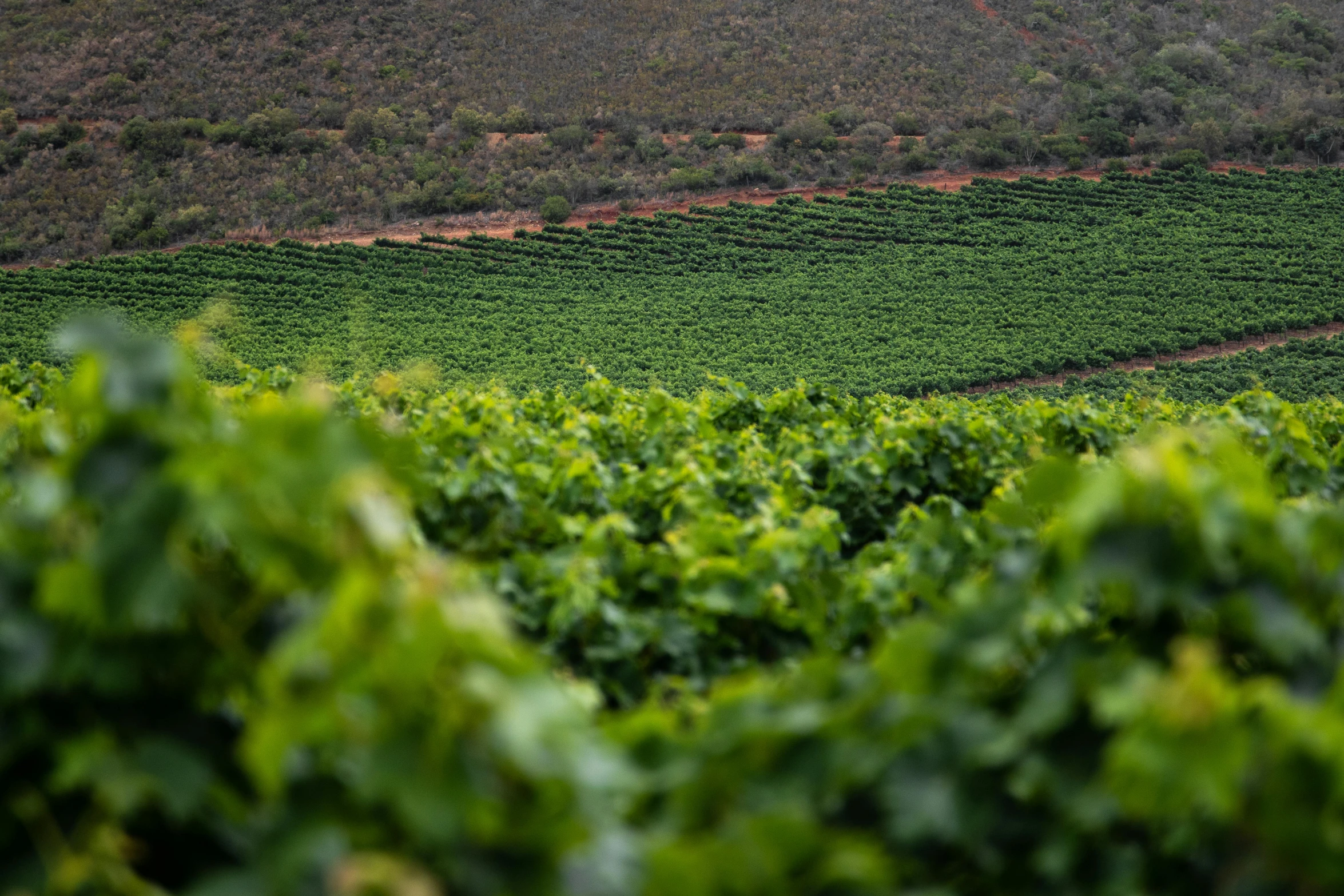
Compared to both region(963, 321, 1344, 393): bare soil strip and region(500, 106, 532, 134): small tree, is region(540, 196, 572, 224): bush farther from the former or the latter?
region(963, 321, 1344, 393): bare soil strip

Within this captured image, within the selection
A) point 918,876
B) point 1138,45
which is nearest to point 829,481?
point 918,876

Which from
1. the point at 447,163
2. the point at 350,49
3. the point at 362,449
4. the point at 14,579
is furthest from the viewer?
the point at 350,49

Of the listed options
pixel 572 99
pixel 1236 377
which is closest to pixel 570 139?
pixel 572 99

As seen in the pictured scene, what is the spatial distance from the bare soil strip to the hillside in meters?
21.4

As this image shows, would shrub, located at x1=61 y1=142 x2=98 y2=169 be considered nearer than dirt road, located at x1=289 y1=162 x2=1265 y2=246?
No

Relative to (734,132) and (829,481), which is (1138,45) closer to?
(734,132)

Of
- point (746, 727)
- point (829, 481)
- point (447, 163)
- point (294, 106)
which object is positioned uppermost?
point (294, 106)

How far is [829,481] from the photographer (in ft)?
15.9

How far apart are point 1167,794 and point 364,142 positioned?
215ft

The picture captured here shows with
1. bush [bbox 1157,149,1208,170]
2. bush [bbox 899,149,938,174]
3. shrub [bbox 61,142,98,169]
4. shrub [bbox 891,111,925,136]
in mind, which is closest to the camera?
bush [bbox 1157,149,1208,170]

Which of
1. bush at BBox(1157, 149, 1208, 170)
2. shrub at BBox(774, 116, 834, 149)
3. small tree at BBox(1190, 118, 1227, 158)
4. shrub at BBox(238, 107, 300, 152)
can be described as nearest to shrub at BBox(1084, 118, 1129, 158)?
bush at BBox(1157, 149, 1208, 170)

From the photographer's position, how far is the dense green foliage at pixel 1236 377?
30.4m

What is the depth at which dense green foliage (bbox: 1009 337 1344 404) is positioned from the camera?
99.6 feet

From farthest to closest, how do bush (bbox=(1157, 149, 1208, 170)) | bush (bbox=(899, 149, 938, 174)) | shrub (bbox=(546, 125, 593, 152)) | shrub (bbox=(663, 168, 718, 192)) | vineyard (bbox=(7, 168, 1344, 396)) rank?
shrub (bbox=(546, 125, 593, 152)) < bush (bbox=(899, 149, 938, 174)) < bush (bbox=(1157, 149, 1208, 170)) < shrub (bbox=(663, 168, 718, 192)) < vineyard (bbox=(7, 168, 1344, 396))
